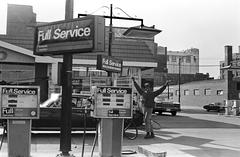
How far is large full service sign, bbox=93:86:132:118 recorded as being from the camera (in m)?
8.84

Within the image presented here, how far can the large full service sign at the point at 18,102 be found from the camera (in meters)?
8.60

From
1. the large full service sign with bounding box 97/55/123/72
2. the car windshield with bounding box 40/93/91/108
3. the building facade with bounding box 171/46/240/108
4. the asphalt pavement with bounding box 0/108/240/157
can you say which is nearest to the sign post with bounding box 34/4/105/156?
the asphalt pavement with bounding box 0/108/240/157

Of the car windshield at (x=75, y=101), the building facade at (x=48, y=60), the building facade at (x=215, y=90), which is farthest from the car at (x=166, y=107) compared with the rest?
the building facade at (x=215, y=90)

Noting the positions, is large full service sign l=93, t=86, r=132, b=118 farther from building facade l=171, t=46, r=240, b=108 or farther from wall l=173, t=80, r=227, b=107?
wall l=173, t=80, r=227, b=107

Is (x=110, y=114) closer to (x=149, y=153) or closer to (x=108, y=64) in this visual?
(x=149, y=153)

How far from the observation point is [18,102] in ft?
28.6

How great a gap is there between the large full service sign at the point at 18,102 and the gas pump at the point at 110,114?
1.38 meters

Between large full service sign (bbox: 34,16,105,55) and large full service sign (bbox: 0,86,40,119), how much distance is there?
949 millimetres

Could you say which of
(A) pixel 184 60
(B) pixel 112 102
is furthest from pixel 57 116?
(A) pixel 184 60

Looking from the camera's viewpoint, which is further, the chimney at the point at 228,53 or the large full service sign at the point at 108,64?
the chimney at the point at 228,53

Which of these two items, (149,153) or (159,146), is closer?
(149,153)

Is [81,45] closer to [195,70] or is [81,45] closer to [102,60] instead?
[102,60]

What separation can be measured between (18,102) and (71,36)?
1.94m

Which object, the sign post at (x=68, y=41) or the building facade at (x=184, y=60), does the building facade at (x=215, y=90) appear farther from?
the sign post at (x=68, y=41)
